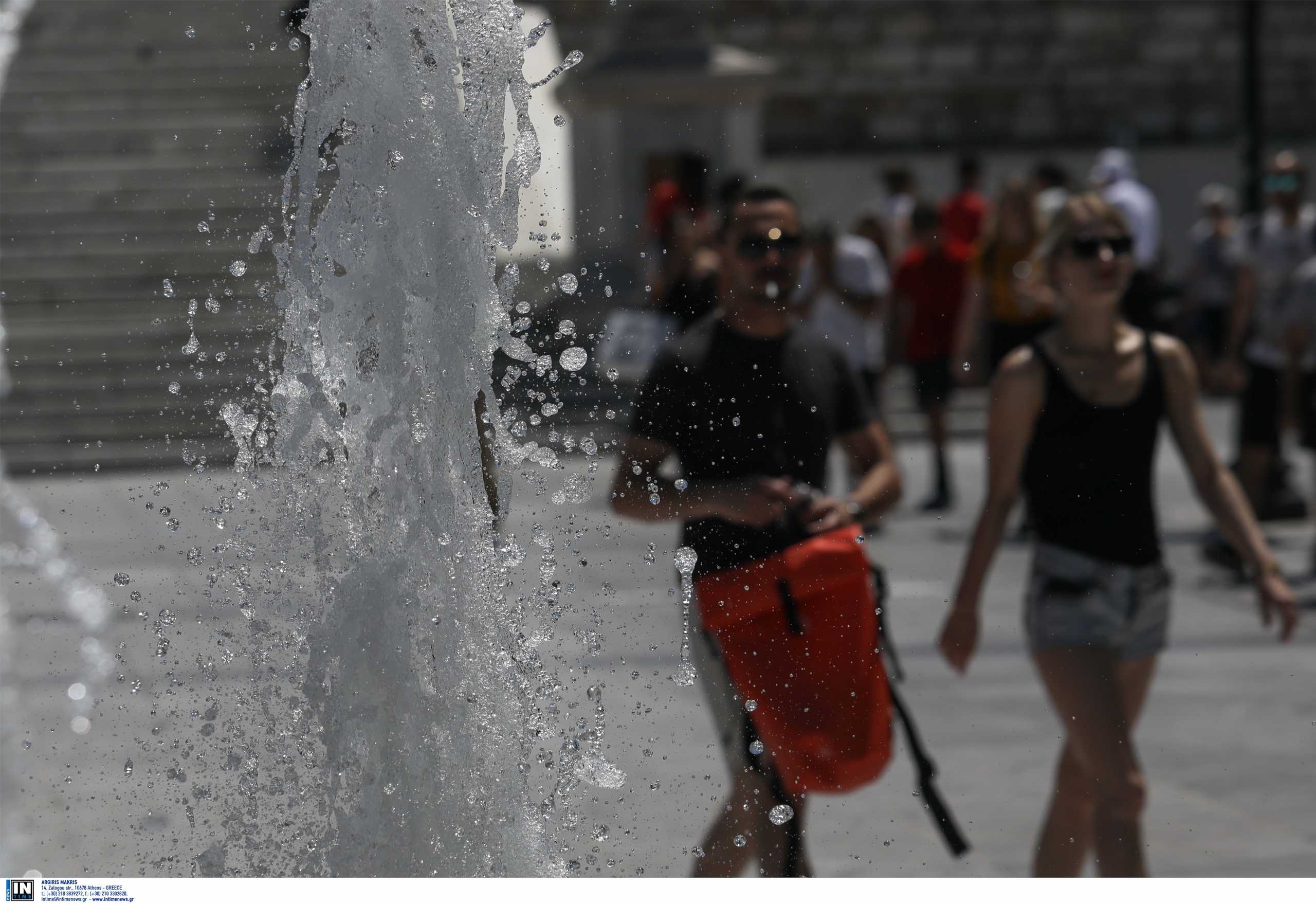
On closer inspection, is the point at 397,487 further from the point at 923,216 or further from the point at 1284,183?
the point at 923,216

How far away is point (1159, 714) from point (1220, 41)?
1855 centimetres

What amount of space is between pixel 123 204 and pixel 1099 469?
13325 millimetres

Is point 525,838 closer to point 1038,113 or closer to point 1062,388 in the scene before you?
point 1062,388

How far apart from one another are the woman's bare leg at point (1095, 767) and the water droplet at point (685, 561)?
2.68ft

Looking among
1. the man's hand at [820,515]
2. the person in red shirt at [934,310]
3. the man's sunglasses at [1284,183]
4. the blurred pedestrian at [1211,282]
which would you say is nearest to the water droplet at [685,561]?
the man's hand at [820,515]

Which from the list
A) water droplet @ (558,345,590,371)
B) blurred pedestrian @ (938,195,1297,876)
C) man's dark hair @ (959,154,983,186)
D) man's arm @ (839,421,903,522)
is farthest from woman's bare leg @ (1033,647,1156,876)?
man's dark hair @ (959,154,983,186)

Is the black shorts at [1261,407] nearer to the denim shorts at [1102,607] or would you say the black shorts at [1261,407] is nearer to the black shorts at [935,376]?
the black shorts at [935,376]

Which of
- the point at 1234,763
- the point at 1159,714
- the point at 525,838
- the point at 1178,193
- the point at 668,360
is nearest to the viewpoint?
the point at 525,838

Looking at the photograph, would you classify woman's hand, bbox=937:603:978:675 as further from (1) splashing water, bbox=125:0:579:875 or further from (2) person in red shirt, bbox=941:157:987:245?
(2) person in red shirt, bbox=941:157:987:245

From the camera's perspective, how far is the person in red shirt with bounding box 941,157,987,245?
13.5 meters

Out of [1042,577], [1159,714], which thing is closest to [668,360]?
[1042,577]

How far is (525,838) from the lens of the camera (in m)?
3.40

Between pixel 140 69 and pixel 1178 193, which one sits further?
pixel 1178 193

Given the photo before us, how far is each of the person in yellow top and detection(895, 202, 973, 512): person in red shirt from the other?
0.36 feet
